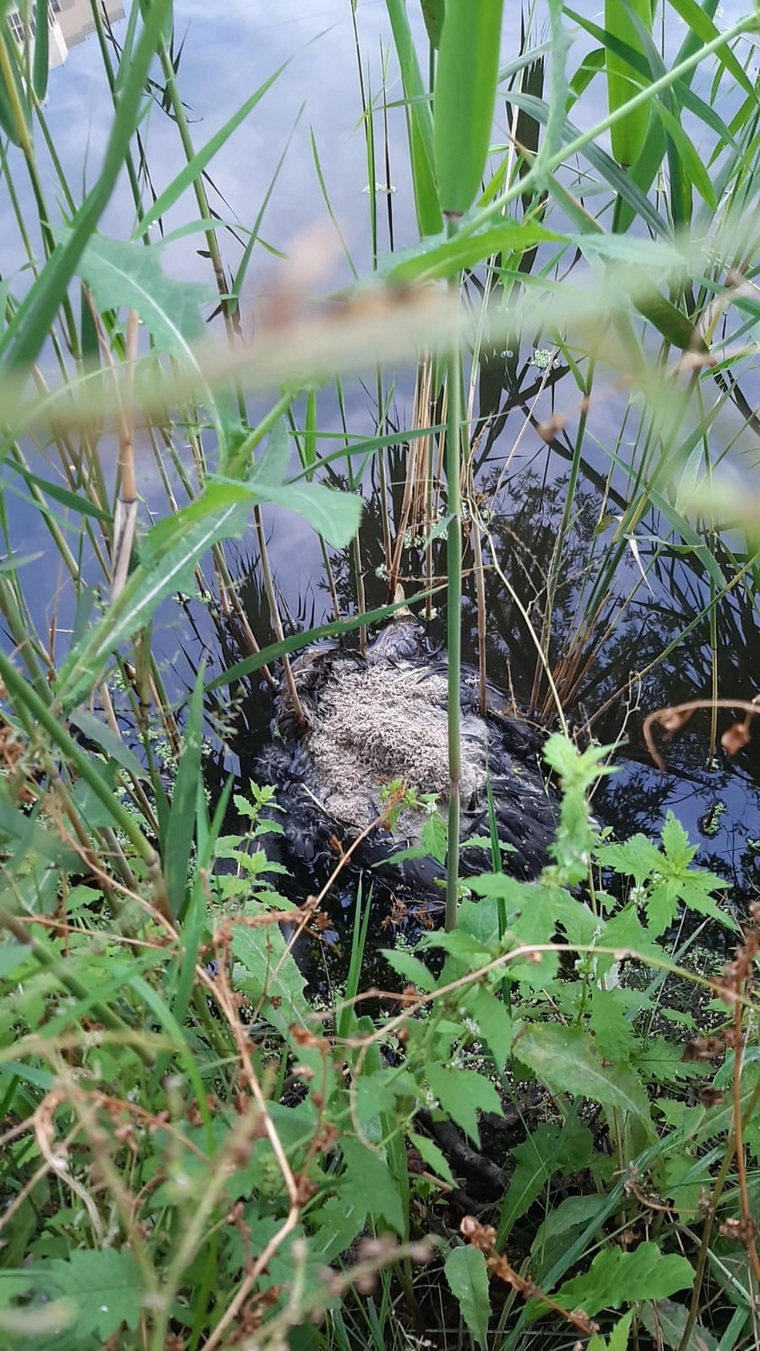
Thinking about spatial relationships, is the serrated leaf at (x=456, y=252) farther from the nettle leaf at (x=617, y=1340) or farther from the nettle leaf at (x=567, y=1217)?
the nettle leaf at (x=567, y=1217)

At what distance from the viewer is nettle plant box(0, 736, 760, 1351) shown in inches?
17.9

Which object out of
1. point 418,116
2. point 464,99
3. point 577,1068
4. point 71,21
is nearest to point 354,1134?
point 577,1068

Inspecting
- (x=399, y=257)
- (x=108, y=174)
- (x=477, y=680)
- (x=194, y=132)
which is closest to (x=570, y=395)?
(x=477, y=680)

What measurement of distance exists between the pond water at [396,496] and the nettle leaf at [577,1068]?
3.05ft

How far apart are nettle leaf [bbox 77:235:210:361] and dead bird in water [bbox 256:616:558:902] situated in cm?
126

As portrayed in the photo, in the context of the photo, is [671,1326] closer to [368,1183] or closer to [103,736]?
[368,1183]

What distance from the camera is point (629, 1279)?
711 millimetres

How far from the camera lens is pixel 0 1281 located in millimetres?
397

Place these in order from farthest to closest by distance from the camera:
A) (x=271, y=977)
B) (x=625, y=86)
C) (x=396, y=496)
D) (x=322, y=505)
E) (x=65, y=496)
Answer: (x=396, y=496) → (x=625, y=86) → (x=271, y=977) → (x=65, y=496) → (x=322, y=505)

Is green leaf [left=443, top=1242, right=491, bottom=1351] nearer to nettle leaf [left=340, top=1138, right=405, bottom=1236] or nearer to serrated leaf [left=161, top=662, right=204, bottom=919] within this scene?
nettle leaf [left=340, top=1138, right=405, bottom=1236]

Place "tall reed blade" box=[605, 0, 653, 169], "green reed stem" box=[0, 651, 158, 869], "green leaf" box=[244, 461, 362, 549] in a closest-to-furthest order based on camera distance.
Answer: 1. "green leaf" box=[244, 461, 362, 549]
2. "green reed stem" box=[0, 651, 158, 869]
3. "tall reed blade" box=[605, 0, 653, 169]

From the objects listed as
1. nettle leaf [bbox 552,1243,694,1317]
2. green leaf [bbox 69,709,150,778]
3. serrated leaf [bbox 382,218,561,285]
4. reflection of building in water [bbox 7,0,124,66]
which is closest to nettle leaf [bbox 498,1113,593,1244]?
nettle leaf [bbox 552,1243,694,1317]

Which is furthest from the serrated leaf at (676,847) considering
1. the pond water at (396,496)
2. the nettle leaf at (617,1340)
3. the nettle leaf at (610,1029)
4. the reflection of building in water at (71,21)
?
the reflection of building in water at (71,21)

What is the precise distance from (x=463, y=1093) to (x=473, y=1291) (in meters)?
0.31
